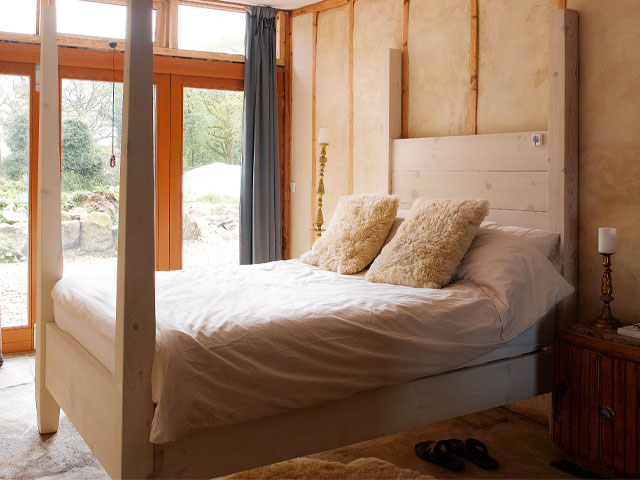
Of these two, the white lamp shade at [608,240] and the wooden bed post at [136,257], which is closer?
the wooden bed post at [136,257]

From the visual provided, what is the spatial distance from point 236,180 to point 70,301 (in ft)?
8.50

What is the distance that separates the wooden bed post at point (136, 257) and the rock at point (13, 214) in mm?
2762

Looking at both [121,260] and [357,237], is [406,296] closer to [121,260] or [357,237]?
[357,237]

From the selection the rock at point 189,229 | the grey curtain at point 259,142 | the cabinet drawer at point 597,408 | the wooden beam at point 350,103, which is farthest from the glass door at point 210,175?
the cabinet drawer at point 597,408

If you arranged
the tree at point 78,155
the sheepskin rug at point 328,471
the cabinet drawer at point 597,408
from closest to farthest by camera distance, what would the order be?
the cabinet drawer at point 597,408 → the sheepskin rug at point 328,471 → the tree at point 78,155

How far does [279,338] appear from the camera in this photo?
2.20 meters

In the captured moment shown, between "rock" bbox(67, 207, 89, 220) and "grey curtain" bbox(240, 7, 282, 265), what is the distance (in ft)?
3.84

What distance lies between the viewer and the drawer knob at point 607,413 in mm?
2568

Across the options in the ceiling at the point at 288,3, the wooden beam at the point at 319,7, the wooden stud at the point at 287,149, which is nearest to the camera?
the wooden beam at the point at 319,7

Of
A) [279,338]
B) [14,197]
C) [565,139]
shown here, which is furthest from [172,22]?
[279,338]

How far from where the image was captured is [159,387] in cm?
196

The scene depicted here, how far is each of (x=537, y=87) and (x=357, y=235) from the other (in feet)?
4.01

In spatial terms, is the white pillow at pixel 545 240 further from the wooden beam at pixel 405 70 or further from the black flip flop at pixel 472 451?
the wooden beam at pixel 405 70

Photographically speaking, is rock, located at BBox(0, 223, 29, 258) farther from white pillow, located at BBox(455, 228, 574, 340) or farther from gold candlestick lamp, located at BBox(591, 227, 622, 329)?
gold candlestick lamp, located at BBox(591, 227, 622, 329)
